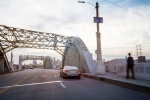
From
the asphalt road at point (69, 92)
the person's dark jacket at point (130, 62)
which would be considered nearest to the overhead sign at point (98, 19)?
the person's dark jacket at point (130, 62)

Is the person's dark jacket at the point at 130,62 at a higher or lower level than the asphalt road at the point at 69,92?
higher

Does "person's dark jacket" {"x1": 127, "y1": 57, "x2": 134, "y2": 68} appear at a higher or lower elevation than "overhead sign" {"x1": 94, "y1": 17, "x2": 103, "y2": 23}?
lower

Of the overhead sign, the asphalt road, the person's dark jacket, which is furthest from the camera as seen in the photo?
the overhead sign

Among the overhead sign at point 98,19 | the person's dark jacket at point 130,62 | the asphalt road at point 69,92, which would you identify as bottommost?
the asphalt road at point 69,92

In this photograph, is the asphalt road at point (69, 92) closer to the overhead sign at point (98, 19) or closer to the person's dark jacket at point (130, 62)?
the person's dark jacket at point (130, 62)

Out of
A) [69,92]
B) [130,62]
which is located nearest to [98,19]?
[130,62]

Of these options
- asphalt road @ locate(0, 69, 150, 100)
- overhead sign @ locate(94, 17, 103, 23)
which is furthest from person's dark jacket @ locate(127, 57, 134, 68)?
overhead sign @ locate(94, 17, 103, 23)

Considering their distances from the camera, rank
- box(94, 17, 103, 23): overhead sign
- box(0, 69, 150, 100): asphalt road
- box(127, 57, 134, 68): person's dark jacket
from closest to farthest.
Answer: box(0, 69, 150, 100): asphalt road < box(127, 57, 134, 68): person's dark jacket < box(94, 17, 103, 23): overhead sign

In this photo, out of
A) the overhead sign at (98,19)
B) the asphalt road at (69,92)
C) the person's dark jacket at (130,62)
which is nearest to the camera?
the asphalt road at (69,92)

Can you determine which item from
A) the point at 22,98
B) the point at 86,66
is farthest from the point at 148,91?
the point at 86,66

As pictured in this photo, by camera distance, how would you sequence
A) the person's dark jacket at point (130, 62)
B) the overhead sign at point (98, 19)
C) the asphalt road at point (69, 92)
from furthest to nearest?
the overhead sign at point (98, 19), the person's dark jacket at point (130, 62), the asphalt road at point (69, 92)

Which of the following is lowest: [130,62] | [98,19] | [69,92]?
[69,92]

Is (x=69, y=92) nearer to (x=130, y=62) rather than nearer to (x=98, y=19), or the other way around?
(x=130, y=62)

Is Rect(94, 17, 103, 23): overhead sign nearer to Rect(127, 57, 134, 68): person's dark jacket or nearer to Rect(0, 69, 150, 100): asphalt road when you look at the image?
Rect(127, 57, 134, 68): person's dark jacket
